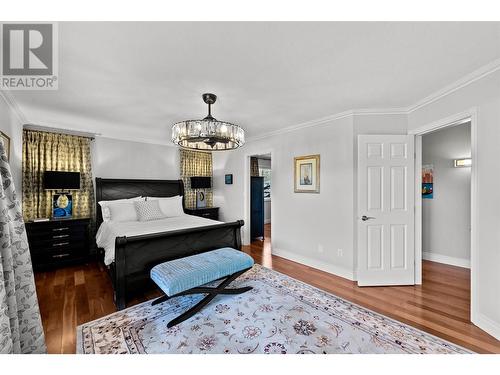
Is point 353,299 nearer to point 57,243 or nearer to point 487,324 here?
point 487,324

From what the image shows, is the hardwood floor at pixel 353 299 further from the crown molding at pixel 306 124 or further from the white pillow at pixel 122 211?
the crown molding at pixel 306 124

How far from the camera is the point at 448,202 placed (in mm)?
3674

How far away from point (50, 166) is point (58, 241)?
1.27m

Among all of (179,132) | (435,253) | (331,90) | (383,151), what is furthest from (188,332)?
(435,253)

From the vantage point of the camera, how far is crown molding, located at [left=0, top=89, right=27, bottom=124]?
241 centimetres

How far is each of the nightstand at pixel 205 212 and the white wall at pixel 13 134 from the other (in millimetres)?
2748

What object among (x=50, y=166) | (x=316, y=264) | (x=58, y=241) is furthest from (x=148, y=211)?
(x=316, y=264)

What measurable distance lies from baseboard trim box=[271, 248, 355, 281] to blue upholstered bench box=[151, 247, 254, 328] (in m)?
1.33

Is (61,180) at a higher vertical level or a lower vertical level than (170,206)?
higher

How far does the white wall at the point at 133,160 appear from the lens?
420 centimetres

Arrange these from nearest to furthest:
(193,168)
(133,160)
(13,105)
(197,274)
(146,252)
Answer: (197,274) < (146,252) < (13,105) < (133,160) < (193,168)

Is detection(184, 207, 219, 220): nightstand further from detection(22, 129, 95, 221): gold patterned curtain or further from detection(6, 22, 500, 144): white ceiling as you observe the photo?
detection(6, 22, 500, 144): white ceiling

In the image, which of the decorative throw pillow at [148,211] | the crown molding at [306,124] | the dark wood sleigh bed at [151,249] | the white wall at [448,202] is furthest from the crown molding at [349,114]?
the decorative throw pillow at [148,211]

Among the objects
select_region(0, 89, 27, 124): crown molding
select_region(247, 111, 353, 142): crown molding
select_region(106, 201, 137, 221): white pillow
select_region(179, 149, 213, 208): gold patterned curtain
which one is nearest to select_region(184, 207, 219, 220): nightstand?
select_region(179, 149, 213, 208): gold patterned curtain
